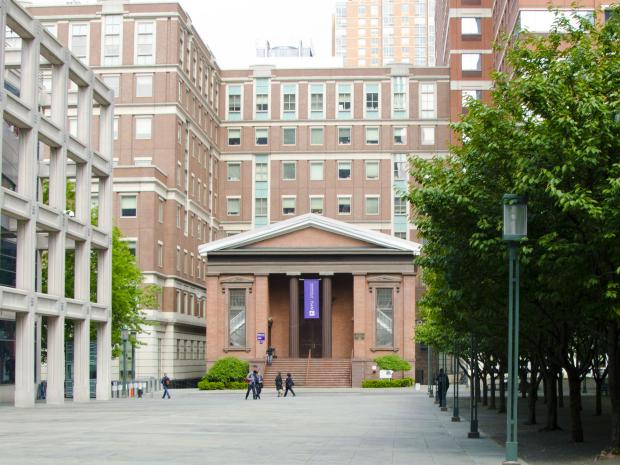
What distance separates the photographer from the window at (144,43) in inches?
3607

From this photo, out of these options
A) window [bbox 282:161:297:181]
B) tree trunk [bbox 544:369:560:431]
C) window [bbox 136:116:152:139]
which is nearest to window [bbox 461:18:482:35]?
window [bbox 282:161:297:181]

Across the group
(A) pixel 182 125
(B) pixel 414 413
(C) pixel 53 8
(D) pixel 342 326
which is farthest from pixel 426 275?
(C) pixel 53 8

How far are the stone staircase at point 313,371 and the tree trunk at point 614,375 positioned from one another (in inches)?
2172

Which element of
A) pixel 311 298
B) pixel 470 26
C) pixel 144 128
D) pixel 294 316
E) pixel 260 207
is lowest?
pixel 294 316

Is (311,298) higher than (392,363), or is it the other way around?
(311,298)

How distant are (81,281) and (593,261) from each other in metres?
37.6

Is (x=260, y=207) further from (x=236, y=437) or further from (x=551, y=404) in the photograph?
(x=236, y=437)

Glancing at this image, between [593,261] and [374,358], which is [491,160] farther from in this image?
[374,358]

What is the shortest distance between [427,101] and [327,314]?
34.6 m

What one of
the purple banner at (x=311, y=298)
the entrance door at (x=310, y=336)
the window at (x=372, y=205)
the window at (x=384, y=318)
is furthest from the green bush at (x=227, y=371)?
the window at (x=372, y=205)

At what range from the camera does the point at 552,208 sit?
860 inches

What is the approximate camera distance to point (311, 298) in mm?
79688

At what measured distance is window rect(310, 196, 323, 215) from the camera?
107 meters

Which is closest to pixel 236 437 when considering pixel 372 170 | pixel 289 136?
Answer: pixel 372 170
